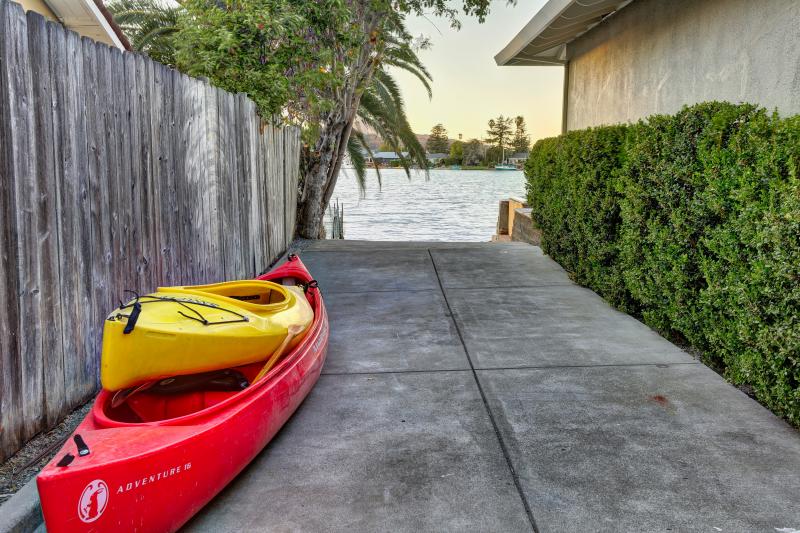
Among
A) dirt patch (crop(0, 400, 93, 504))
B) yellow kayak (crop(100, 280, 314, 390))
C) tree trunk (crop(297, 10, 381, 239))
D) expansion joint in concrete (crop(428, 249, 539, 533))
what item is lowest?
expansion joint in concrete (crop(428, 249, 539, 533))

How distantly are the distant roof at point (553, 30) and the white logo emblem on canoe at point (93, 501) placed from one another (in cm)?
778

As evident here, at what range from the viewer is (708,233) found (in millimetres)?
4699

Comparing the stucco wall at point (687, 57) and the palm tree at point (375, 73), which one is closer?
the stucco wall at point (687, 57)

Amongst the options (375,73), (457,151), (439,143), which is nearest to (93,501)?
(375,73)

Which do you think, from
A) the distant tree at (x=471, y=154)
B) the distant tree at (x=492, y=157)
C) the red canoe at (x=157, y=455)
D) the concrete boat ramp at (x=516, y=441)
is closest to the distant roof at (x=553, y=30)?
the concrete boat ramp at (x=516, y=441)

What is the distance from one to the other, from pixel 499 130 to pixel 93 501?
102203mm

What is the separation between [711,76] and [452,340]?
4028 millimetres

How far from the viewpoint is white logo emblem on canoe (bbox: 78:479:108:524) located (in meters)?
2.30

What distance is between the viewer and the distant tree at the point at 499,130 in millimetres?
97981

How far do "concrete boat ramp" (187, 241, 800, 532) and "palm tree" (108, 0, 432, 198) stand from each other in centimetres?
866

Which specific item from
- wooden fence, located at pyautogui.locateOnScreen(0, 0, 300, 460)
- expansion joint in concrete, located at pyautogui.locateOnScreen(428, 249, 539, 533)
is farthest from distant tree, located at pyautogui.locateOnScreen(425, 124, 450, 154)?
wooden fence, located at pyautogui.locateOnScreen(0, 0, 300, 460)

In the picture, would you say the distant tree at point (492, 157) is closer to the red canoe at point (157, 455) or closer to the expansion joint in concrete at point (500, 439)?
the expansion joint in concrete at point (500, 439)

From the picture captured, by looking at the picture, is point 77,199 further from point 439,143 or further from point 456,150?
point 439,143

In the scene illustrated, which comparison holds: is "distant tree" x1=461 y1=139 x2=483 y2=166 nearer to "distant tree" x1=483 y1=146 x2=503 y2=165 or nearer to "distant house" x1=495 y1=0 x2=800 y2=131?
"distant tree" x1=483 y1=146 x2=503 y2=165
